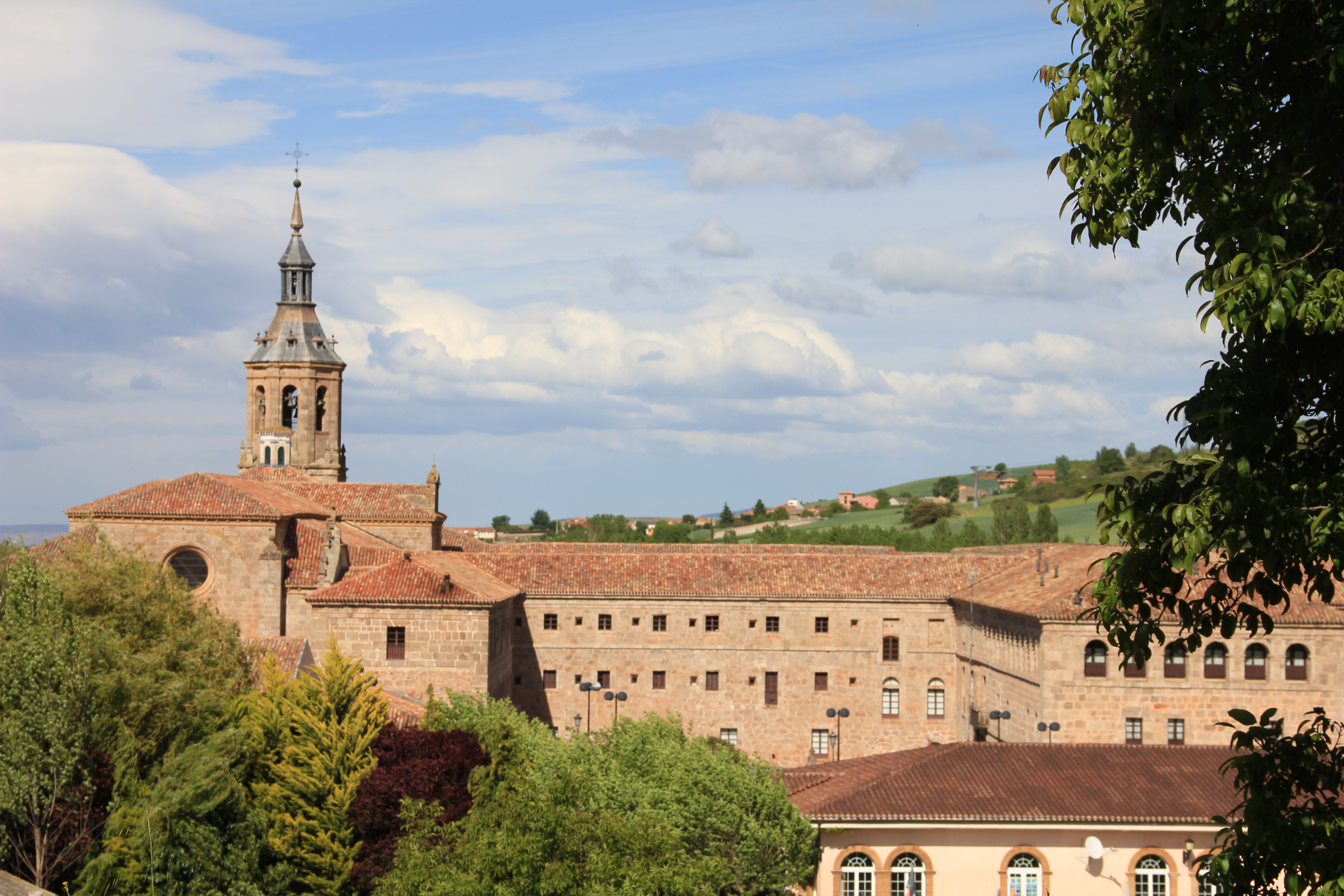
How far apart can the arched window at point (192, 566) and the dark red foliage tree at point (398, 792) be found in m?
17.3

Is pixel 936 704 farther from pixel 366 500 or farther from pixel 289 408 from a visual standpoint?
pixel 289 408

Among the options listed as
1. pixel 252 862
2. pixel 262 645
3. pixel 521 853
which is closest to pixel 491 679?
pixel 262 645

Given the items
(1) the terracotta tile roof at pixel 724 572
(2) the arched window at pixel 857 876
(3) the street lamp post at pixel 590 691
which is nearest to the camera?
(2) the arched window at pixel 857 876

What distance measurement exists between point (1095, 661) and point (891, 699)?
12428 millimetres

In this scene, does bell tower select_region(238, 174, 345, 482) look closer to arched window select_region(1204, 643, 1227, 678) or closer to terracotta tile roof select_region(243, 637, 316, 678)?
terracotta tile roof select_region(243, 637, 316, 678)

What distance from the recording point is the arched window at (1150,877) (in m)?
31.4

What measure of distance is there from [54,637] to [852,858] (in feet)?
61.4

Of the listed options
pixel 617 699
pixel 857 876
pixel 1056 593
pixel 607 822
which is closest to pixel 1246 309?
pixel 607 822

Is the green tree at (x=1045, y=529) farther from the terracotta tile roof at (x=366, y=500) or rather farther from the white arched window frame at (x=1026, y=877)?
the white arched window frame at (x=1026, y=877)

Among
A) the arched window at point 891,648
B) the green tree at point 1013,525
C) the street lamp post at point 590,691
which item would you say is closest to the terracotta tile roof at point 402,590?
the street lamp post at point 590,691

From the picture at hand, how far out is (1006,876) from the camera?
3138 centimetres

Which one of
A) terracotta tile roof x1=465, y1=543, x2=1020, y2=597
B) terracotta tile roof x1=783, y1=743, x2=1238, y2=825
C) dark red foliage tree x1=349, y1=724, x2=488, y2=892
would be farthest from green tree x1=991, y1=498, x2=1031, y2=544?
dark red foliage tree x1=349, y1=724, x2=488, y2=892

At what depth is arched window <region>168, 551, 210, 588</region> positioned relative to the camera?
152ft

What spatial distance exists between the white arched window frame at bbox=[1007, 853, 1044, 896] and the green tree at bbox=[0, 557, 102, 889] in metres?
20.4
